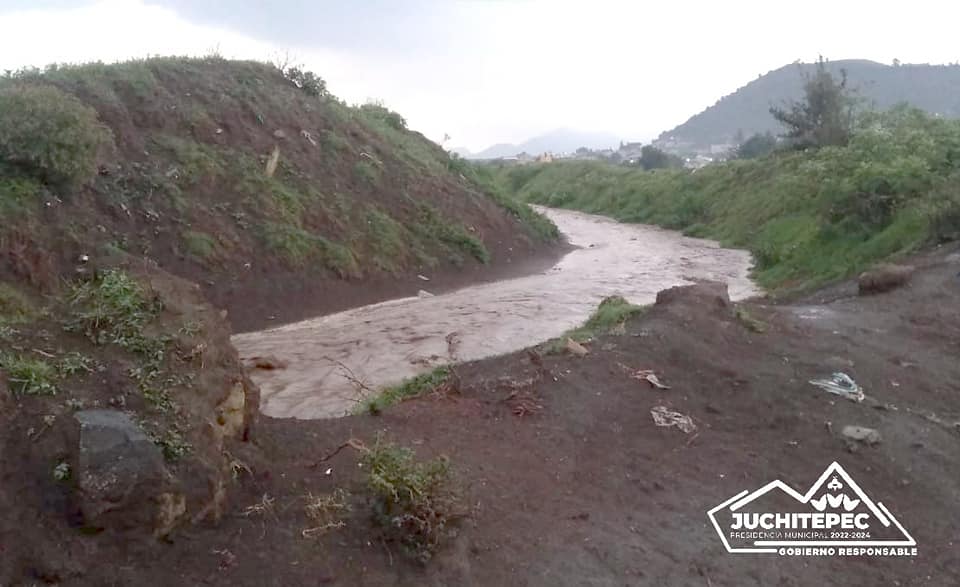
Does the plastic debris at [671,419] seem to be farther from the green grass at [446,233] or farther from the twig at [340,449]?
the green grass at [446,233]

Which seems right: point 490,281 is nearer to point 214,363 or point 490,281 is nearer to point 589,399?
point 589,399

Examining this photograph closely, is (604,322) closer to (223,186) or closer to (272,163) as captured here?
(223,186)

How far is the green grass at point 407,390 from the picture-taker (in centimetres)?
Answer: 671

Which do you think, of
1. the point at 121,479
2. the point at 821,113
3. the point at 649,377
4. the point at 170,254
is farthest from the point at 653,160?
the point at 121,479

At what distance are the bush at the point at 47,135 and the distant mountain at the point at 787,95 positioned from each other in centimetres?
8324

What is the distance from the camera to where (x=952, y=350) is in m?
8.96

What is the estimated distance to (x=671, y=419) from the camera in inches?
256

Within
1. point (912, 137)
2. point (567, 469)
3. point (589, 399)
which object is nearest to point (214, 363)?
point (567, 469)

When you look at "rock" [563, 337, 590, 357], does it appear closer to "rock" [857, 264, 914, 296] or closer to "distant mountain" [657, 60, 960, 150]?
"rock" [857, 264, 914, 296]

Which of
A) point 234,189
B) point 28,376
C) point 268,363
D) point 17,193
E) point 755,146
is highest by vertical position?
Answer: point 17,193

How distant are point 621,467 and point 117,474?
3.23 metres

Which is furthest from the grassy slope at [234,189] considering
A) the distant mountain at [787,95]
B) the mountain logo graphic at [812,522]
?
the distant mountain at [787,95]

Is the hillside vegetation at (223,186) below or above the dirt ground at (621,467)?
above

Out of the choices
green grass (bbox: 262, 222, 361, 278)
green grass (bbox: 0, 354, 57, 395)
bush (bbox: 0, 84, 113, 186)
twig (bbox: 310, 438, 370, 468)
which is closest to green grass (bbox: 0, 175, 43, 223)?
bush (bbox: 0, 84, 113, 186)
